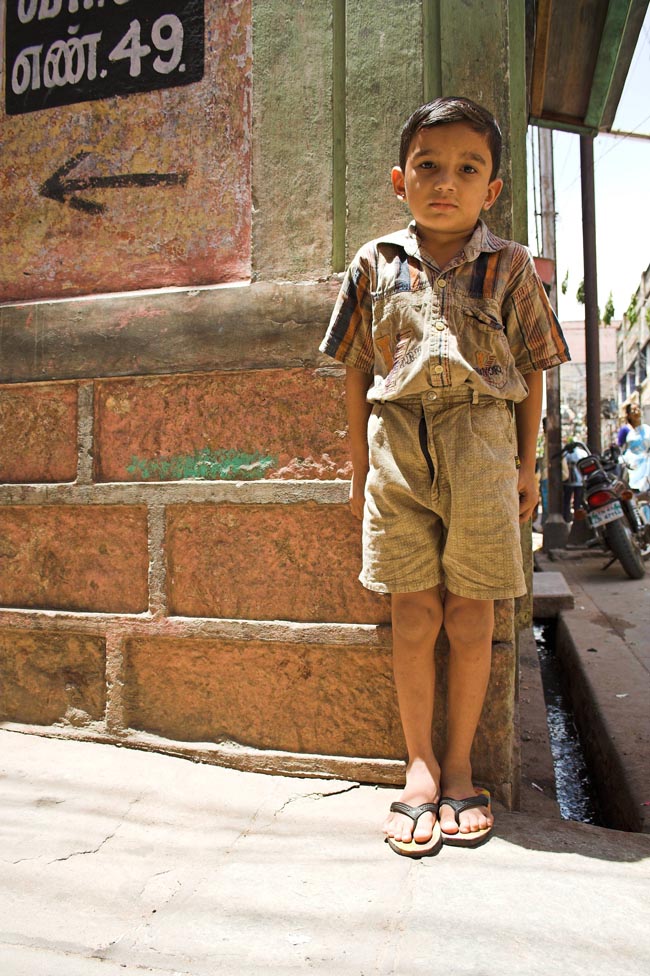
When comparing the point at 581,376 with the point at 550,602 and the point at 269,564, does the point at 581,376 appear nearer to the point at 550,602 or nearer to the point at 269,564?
the point at 550,602

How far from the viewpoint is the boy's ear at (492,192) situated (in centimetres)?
202

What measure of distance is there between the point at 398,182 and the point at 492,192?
0.25 metres

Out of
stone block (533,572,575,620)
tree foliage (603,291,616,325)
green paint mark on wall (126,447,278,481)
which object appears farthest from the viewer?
tree foliage (603,291,616,325)

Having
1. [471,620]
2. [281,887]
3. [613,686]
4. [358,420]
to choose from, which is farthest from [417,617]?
[613,686]

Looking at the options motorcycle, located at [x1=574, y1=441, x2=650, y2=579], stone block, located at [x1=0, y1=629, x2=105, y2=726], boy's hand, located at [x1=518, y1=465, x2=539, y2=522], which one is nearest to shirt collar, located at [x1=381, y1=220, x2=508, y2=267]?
boy's hand, located at [x1=518, y1=465, x2=539, y2=522]

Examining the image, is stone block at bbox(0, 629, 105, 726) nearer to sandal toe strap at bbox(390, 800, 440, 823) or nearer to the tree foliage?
sandal toe strap at bbox(390, 800, 440, 823)

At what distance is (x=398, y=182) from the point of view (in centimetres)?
207

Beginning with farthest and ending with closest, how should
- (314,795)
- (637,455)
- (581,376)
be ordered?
1. (581,376)
2. (637,455)
3. (314,795)

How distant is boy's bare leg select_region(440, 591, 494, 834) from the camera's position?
1988 millimetres

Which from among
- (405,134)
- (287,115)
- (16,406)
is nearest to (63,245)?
(16,406)

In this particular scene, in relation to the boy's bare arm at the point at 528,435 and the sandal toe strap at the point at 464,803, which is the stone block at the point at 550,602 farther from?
the sandal toe strap at the point at 464,803

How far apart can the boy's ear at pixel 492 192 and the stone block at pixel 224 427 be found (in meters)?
0.62

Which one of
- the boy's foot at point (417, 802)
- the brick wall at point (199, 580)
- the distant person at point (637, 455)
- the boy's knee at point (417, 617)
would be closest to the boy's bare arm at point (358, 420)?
the brick wall at point (199, 580)

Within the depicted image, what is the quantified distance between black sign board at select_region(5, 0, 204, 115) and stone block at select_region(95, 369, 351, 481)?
1.00 meters
